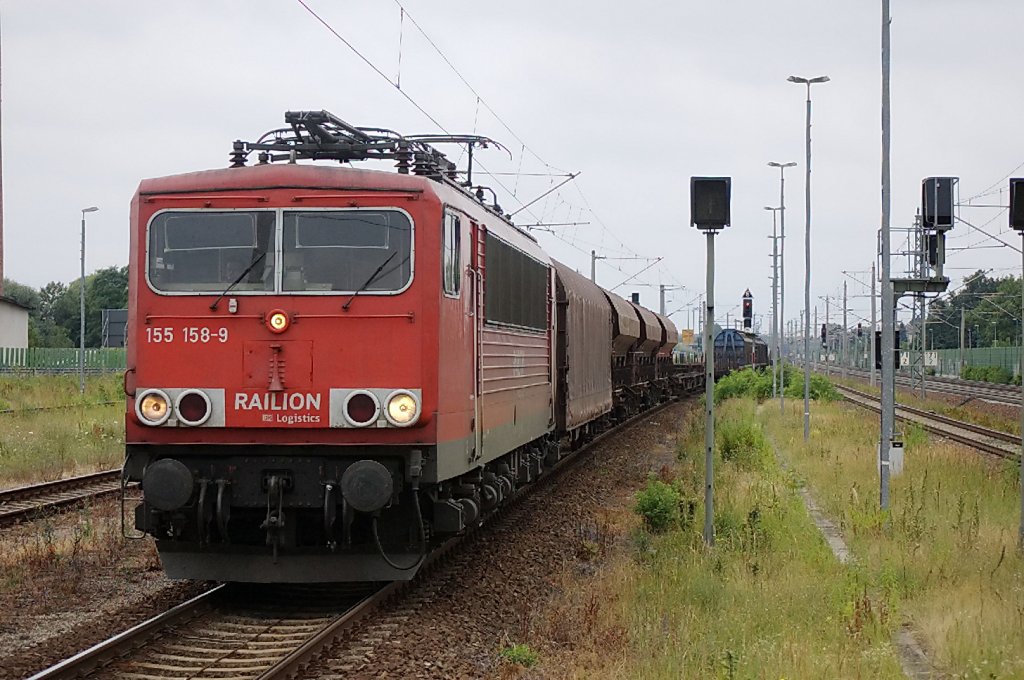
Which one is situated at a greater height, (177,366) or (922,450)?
(177,366)

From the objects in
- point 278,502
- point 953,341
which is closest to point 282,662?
point 278,502

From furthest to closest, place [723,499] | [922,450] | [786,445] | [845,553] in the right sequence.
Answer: [786,445] → [922,450] → [723,499] → [845,553]

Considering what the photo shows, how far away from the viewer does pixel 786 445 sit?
2661cm

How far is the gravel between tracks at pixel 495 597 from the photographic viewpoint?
8.28m

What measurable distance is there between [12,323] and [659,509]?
5219 cm

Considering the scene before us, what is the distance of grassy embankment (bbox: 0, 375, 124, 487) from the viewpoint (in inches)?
797

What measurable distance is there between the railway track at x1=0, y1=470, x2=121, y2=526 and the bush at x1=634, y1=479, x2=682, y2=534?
676 centimetres

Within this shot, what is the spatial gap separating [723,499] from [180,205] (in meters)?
8.82

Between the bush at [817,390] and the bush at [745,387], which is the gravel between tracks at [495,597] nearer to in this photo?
the bush at [745,387]

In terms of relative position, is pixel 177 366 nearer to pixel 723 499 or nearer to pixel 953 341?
pixel 723 499

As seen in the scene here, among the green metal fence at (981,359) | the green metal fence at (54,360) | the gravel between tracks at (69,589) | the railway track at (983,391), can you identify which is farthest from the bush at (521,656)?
the green metal fence at (981,359)

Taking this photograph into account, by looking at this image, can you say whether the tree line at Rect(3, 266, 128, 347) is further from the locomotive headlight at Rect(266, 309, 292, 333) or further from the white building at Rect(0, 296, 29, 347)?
the locomotive headlight at Rect(266, 309, 292, 333)

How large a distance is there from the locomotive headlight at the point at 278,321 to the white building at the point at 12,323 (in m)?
50.6

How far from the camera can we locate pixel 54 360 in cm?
5638
